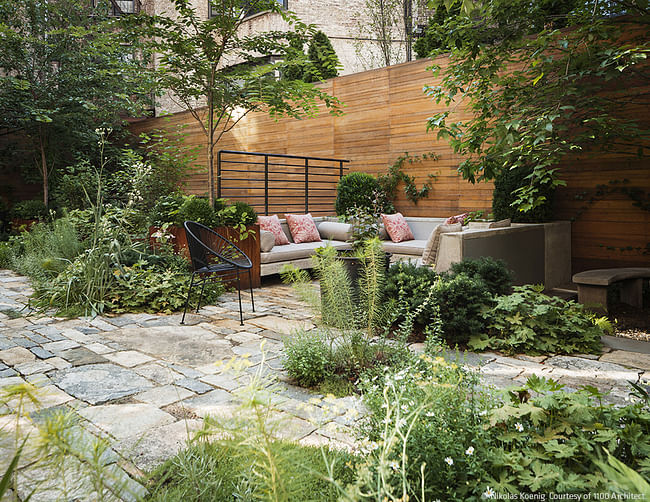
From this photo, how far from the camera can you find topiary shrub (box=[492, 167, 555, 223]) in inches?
237

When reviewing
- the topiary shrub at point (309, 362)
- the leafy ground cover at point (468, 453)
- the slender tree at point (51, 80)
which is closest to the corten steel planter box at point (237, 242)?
the topiary shrub at point (309, 362)

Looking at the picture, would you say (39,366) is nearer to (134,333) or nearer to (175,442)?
(134,333)

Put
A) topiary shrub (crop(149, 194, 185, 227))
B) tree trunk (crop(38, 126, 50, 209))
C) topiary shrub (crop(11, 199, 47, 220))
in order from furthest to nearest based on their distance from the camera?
tree trunk (crop(38, 126, 50, 209))
topiary shrub (crop(11, 199, 47, 220))
topiary shrub (crop(149, 194, 185, 227))

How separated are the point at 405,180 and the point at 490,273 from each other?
4395 mm

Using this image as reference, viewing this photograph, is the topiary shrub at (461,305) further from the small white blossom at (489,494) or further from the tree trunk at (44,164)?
the tree trunk at (44,164)

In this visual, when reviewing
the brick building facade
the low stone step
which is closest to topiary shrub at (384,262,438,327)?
the low stone step

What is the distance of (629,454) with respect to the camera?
1.23 m

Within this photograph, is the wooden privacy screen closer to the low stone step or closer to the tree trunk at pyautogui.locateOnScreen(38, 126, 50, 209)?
the low stone step

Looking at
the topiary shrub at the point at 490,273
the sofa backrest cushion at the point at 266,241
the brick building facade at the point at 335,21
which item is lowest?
the topiary shrub at the point at 490,273

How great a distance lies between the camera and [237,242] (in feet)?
18.5

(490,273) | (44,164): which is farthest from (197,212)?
(44,164)

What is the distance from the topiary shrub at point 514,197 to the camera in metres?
6.01

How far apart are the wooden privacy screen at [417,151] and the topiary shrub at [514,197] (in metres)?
0.56

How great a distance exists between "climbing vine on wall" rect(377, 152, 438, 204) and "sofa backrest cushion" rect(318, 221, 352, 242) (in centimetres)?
134
